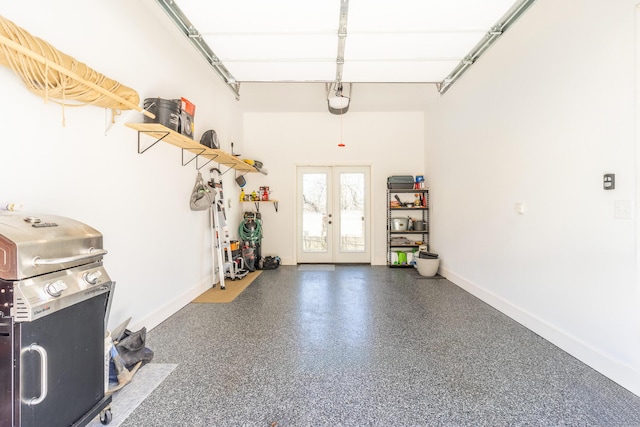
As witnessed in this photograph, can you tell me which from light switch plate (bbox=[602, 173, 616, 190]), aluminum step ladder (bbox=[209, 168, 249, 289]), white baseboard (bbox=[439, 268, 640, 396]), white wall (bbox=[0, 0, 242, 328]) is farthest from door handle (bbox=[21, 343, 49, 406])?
light switch plate (bbox=[602, 173, 616, 190])

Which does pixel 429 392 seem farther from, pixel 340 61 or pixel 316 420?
pixel 340 61

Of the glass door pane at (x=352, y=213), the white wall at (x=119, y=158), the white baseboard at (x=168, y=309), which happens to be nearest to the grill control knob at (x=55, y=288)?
the white wall at (x=119, y=158)

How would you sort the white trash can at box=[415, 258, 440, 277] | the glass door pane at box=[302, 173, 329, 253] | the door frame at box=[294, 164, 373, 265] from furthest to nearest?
the glass door pane at box=[302, 173, 329, 253], the door frame at box=[294, 164, 373, 265], the white trash can at box=[415, 258, 440, 277]

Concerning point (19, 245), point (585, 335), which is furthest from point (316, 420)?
point (585, 335)

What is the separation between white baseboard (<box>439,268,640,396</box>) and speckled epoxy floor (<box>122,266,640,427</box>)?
0.07 m

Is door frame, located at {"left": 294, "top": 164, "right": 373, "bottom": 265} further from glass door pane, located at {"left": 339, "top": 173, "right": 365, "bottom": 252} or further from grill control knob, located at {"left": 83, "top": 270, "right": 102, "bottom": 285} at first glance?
grill control knob, located at {"left": 83, "top": 270, "right": 102, "bottom": 285}

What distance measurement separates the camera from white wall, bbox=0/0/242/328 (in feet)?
5.45

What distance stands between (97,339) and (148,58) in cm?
260

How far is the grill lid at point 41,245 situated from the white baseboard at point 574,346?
11.2 feet

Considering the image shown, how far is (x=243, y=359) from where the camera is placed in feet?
7.40

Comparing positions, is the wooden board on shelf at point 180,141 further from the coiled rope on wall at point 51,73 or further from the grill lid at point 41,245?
the grill lid at point 41,245

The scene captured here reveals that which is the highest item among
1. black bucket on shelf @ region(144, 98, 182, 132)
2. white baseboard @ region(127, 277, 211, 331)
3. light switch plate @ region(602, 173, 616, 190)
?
black bucket on shelf @ region(144, 98, 182, 132)

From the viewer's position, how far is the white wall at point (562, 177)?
1.96 m

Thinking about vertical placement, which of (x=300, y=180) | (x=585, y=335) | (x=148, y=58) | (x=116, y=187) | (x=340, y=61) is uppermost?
(x=340, y=61)
